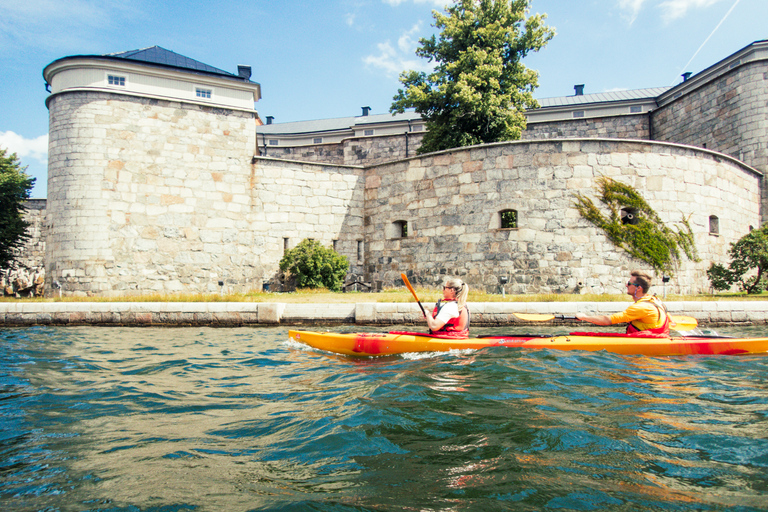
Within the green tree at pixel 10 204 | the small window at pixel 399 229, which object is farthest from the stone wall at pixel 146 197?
the small window at pixel 399 229

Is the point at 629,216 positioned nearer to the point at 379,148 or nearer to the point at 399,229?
the point at 399,229

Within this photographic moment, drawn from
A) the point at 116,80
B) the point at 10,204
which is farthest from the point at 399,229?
the point at 10,204

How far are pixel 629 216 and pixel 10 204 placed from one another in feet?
73.5

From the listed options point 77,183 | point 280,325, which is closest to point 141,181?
point 77,183

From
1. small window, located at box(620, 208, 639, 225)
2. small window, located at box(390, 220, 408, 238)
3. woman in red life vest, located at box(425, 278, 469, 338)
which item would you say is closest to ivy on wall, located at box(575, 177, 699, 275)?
small window, located at box(620, 208, 639, 225)

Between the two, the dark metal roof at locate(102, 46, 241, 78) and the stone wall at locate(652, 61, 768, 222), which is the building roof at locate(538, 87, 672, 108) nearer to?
the stone wall at locate(652, 61, 768, 222)

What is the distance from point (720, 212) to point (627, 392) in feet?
45.3

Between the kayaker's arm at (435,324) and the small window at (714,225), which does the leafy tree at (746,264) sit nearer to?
the small window at (714,225)

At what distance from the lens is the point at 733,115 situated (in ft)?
57.7

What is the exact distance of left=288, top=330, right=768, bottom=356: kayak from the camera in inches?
254

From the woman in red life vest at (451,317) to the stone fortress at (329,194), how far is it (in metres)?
7.65

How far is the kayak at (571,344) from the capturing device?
6.46 m

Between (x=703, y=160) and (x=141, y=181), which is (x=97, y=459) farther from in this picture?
(x=703, y=160)

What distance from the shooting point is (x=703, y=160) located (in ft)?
48.3
